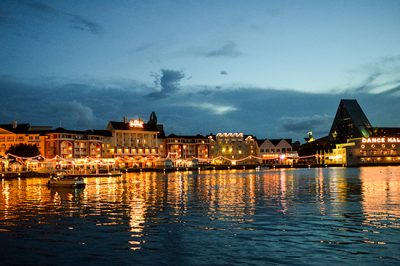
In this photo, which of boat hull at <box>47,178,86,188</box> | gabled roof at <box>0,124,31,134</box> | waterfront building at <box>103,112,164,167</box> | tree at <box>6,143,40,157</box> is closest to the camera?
boat hull at <box>47,178,86,188</box>

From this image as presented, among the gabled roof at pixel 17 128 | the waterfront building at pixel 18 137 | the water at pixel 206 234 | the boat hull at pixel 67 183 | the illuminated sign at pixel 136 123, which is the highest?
the illuminated sign at pixel 136 123

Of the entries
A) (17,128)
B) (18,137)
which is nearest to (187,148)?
(17,128)

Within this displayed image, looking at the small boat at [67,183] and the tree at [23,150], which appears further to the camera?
the tree at [23,150]

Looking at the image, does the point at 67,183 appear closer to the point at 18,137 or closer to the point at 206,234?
the point at 206,234

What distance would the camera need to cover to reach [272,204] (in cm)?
3484

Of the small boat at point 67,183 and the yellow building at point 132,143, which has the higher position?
the yellow building at point 132,143

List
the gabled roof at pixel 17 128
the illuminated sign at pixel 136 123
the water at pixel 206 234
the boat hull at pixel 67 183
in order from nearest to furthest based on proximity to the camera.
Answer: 1. the water at pixel 206 234
2. the boat hull at pixel 67 183
3. the gabled roof at pixel 17 128
4. the illuminated sign at pixel 136 123

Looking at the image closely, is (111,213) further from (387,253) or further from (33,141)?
(33,141)

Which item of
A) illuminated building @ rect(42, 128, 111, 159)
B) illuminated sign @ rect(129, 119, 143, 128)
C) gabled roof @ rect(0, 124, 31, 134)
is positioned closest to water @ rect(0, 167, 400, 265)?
illuminated building @ rect(42, 128, 111, 159)

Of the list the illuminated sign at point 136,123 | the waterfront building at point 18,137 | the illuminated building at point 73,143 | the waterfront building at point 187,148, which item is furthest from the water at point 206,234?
the waterfront building at point 187,148

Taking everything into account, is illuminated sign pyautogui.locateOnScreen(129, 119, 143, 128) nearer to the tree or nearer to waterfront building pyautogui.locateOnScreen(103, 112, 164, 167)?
waterfront building pyautogui.locateOnScreen(103, 112, 164, 167)

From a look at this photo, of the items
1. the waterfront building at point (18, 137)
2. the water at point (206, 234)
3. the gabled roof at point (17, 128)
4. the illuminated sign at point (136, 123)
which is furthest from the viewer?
the illuminated sign at point (136, 123)

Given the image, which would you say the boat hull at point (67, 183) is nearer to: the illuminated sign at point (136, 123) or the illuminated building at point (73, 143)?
the illuminated building at point (73, 143)

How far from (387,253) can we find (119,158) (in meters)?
151
